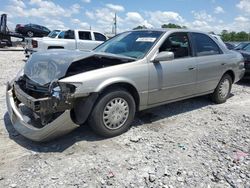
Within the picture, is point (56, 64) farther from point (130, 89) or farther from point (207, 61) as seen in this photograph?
point (207, 61)

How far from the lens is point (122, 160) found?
3.42m

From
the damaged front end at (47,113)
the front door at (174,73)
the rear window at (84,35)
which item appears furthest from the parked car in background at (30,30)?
the damaged front end at (47,113)

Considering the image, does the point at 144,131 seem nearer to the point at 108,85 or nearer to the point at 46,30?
the point at 108,85

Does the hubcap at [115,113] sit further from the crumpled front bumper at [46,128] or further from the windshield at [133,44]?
the windshield at [133,44]

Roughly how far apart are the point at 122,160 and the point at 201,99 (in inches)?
141

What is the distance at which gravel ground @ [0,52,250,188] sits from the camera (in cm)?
300

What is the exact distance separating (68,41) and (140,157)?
10205 millimetres

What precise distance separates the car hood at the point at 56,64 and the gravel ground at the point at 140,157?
94 centimetres

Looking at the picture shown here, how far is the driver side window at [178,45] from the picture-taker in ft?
15.4

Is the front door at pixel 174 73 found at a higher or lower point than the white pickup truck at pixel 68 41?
lower

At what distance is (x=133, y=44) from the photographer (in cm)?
473

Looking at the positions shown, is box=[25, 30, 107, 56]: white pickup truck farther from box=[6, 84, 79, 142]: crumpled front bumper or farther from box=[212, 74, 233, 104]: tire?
box=[6, 84, 79, 142]: crumpled front bumper

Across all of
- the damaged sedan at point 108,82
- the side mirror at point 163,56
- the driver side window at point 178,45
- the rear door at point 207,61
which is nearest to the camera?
the damaged sedan at point 108,82

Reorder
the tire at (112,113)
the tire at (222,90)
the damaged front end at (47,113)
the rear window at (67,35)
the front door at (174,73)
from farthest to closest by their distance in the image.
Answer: the rear window at (67,35), the tire at (222,90), the front door at (174,73), the tire at (112,113), the damaged front end at (47,113)
